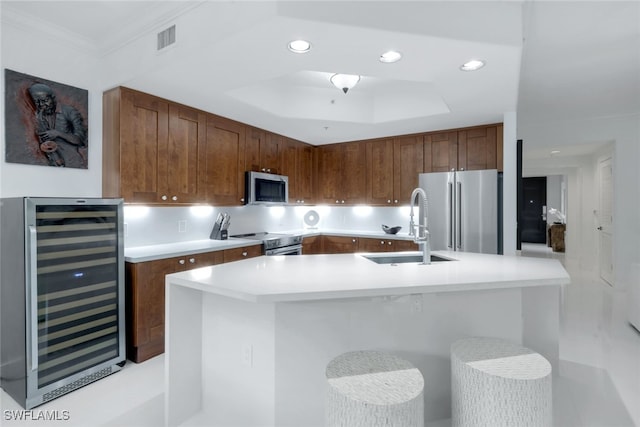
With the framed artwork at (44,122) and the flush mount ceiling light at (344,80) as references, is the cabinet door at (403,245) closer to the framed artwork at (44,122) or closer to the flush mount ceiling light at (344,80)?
the flush mount ceiling light at (344,80)

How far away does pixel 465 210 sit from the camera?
3.77 meters

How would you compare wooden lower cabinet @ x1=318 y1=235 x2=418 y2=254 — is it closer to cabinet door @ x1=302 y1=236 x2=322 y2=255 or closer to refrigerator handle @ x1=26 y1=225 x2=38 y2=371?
cabinet door @ x1=302 y1=236 x2=322 y2=255

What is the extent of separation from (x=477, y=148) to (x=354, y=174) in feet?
5.80

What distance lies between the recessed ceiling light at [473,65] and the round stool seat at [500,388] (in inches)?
71.9

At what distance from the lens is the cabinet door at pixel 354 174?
504cm

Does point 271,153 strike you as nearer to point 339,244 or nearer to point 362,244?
point 339,244

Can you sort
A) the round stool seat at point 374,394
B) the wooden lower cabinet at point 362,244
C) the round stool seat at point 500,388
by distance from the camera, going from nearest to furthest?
the round stool seat at point 374,394, the round stool seat at point 500,388, the wooden lower cabinet at point 362,244

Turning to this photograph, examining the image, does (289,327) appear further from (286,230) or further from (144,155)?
(286,230)

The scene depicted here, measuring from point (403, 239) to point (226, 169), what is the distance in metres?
2.43

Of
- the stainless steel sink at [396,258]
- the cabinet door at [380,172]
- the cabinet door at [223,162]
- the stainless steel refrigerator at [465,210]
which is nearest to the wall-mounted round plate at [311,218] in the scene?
the cabinet door at [380,172]

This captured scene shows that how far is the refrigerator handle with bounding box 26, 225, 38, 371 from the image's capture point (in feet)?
6.75

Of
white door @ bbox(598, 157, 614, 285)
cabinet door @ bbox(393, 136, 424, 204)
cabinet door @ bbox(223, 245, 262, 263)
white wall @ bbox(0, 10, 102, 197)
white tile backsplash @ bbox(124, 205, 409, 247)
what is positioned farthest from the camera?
white door @ bbox(598, 157, 614, 285)

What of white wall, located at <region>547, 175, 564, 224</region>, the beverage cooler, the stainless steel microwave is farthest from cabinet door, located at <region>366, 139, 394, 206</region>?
white wall, located at <region>547, 175, 564, 224</region>

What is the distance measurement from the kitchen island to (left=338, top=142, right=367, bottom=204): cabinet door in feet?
9.79
